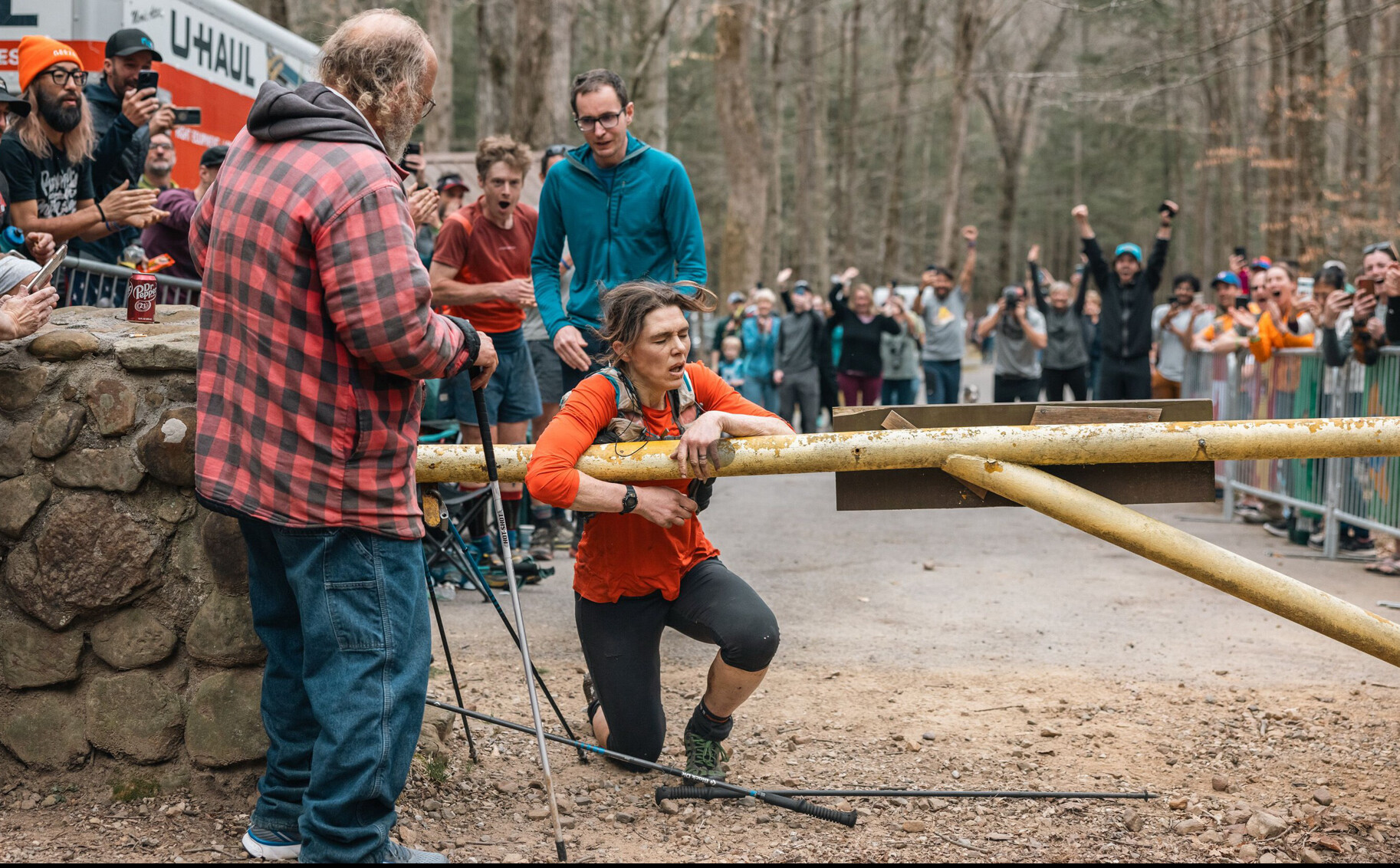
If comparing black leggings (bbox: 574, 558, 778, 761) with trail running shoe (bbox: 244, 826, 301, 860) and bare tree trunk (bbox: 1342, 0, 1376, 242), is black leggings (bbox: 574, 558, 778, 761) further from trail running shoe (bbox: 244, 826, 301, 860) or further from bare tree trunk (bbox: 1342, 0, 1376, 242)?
bare tree trunk (bbox: 1342, 0, 1376, 242)

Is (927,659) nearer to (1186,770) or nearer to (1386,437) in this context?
(1186,770)

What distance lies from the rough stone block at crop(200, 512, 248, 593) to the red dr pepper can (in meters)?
0.81

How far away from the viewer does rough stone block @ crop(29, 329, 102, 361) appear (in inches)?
140

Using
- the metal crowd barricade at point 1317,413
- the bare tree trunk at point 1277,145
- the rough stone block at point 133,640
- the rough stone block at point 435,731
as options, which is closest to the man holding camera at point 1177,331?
the metal crowd barricade at point 1317,413

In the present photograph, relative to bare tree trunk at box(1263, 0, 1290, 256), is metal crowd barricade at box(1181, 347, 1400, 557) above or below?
below

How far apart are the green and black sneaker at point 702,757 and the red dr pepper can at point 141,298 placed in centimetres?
223

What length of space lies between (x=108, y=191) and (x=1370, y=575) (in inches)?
315

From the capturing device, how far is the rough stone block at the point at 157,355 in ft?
11.4

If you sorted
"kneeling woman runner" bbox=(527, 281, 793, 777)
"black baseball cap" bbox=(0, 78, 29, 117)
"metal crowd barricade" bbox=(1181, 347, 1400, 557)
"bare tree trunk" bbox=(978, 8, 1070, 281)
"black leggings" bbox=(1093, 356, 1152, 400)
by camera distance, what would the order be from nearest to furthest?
"kneeling woman runner" bbox=(527, 281, 793, 777), "black baseball cap" bbox=(0, 78, 29, 117), "metal crowd barricade" bbox=(1181, 347, 1400, 557), "black leggings" bbox=(1093, 356, 1152, 400), "bare tree trunk" bbox=(978, 8, 1070, 281)

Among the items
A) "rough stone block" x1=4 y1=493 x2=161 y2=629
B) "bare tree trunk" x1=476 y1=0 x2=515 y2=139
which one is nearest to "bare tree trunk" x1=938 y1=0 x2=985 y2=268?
"bare tree trunk" x1=476 y1=0 x2=515 y2=139

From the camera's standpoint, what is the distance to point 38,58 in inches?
220

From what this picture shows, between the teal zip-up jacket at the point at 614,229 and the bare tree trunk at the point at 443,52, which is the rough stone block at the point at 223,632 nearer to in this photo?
the teal zip-up jacket at the point at 614,229

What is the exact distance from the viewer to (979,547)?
8398 mm

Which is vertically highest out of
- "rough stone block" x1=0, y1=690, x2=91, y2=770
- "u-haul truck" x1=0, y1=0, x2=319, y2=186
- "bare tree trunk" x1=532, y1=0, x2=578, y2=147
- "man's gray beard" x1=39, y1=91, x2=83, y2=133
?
"bare tree trunk" x1=532, y1=0, x2=578, y2=147
